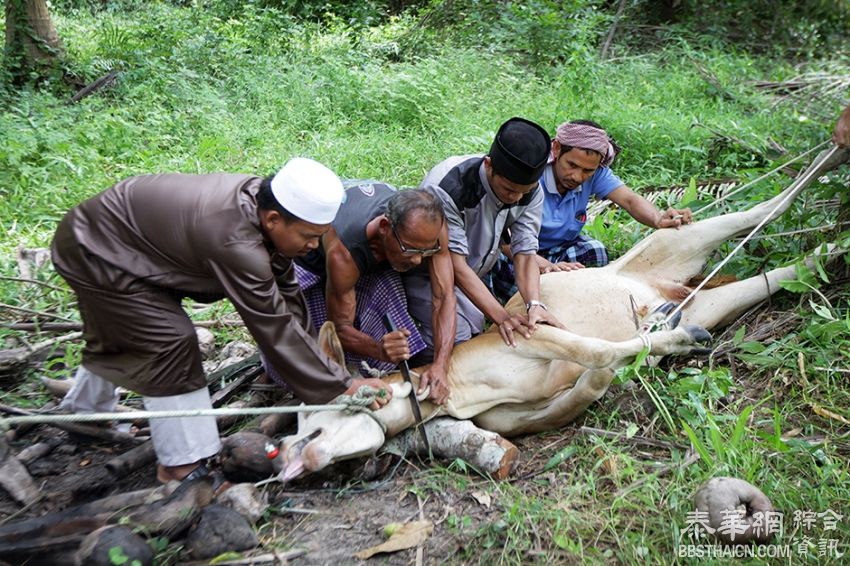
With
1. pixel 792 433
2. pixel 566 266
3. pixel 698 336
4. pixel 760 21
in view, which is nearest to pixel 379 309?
pixel 566 266

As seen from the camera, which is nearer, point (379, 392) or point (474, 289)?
point (379, 392)

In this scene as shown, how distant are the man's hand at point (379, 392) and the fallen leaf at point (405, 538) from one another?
1.73 feet

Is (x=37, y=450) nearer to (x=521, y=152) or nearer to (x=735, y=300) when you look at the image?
(x=521, y=152)

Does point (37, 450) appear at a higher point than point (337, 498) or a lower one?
higher

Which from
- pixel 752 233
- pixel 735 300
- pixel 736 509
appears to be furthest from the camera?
pixel 735 300

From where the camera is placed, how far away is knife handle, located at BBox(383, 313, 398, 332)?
3652mm

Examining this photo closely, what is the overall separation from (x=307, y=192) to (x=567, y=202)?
2152 millimetres

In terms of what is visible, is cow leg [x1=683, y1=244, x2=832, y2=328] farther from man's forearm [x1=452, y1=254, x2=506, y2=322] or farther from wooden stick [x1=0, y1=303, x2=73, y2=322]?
wooden stick [x1=0, y1=303, x2=73, y2=322]

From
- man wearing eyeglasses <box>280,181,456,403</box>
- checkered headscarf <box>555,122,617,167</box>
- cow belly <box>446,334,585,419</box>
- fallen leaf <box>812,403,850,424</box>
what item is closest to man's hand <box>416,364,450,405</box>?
man wearing eyeglasses <box>280,181,456,403</box>

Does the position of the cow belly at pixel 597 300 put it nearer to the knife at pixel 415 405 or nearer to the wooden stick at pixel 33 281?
the knife at pixel 415 405

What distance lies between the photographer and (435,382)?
3449 millimetres

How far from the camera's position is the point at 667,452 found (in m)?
3.20

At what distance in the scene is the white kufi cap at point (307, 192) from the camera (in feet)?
8.91

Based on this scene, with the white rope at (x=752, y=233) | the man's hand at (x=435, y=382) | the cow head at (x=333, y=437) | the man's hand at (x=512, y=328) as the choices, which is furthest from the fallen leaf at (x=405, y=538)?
the white rope at (x=752, y=233)
